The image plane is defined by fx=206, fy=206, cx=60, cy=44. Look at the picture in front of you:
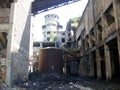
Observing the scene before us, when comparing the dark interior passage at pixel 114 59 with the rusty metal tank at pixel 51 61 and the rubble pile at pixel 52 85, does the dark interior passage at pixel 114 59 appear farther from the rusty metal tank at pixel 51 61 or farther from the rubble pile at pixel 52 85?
the rusty metal tank at pixel 51 61

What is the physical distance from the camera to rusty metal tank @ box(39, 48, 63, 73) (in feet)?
84.5

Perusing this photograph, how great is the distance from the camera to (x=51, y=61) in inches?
1020

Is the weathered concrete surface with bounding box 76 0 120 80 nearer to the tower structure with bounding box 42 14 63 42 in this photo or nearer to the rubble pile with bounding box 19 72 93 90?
the rubble pile with bounding box 19 72 93 90

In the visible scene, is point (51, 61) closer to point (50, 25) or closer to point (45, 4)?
point (45, 4)

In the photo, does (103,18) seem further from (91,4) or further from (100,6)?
(91,4)

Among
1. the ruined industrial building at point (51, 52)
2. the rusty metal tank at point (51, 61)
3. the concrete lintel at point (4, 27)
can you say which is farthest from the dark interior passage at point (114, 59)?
the concrete lintel at point (4, 27)

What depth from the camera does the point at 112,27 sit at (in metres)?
16.2

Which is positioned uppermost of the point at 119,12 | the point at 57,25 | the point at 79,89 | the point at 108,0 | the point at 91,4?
the point at 57,25

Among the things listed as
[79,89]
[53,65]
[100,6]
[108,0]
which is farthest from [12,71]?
[53,65]

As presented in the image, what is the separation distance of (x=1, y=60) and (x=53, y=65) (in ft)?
44.5

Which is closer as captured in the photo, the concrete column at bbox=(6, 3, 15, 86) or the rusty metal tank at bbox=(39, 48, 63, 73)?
the concrete column at bbox=(6, 3, 15, 86)

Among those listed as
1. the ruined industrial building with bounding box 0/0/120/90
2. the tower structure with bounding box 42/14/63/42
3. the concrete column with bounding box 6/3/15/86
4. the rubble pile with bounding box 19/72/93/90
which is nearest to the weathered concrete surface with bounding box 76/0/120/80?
the ruined industrial building with bounding box 0/0/120/90

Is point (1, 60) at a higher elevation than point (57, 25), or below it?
below

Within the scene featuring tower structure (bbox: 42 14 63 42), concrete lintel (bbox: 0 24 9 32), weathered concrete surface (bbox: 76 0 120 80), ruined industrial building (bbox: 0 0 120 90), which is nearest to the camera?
ruined industrial building (bbox: 0 0 120 90)
